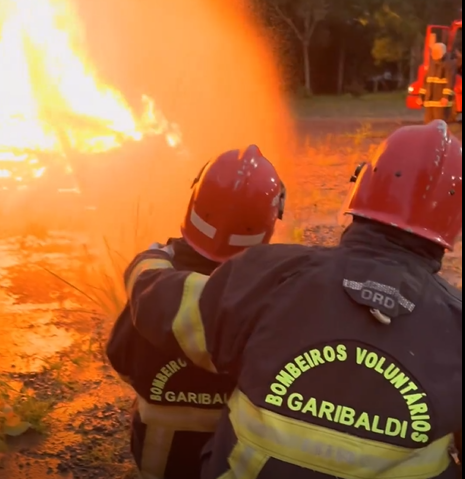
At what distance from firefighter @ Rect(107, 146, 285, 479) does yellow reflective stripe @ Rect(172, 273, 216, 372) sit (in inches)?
17.6

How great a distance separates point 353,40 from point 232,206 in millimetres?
26482

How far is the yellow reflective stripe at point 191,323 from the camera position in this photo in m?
1.98

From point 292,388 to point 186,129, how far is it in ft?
24.2

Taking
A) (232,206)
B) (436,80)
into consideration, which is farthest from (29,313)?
(436,80)

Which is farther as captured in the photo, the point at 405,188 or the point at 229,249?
the point at 229,249

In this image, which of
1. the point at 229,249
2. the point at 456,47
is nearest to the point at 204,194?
the point at 229,249

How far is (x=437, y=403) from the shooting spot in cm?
176

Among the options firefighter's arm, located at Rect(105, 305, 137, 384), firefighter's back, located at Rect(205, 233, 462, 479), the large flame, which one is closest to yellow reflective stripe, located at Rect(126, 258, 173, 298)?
firefighter's arm, located at Rect(105, 305, 137, 384)

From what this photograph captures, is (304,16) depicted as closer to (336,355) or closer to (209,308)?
(209,308)

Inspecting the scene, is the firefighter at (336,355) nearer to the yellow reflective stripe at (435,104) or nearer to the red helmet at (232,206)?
the red helmet at (232,206)

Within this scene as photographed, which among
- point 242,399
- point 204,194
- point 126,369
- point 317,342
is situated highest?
point 204,194

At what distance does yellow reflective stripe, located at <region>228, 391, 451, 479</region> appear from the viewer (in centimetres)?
177

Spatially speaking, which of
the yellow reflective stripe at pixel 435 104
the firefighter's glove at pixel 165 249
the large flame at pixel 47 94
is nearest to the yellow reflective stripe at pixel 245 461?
the firefighter's glove at pixel 165 249

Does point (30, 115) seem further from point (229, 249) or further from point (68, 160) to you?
point (229, 249)
